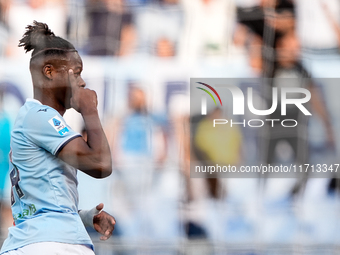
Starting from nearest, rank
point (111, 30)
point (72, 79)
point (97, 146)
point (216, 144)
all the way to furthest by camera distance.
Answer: point (97, 146), point (72, 79), point (216, 144), point (111, 30)

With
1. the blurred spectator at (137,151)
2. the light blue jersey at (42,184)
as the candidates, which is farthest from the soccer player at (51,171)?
the blurred spectator at (137,151)

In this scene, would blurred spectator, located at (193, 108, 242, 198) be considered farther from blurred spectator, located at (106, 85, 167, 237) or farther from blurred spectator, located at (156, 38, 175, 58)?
blurred spectator, located at (156, 38, 175, 58)

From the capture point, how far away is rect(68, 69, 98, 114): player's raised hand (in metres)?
1.07

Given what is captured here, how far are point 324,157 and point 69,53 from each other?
1164mm

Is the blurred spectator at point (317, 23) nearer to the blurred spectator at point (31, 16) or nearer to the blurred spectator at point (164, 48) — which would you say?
the blurred spectator at point (164, 48)

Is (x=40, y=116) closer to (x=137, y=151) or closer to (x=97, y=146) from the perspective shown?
(x=97, y=146)

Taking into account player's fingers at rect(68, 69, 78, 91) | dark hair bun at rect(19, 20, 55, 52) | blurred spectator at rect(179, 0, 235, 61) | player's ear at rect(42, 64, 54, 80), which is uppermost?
blurred spectator at rect(179, 0, 235, 61)

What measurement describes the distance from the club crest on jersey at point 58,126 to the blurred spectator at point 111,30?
0.98 metres

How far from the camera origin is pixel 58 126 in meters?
1.04

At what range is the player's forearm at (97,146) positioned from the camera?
1.01 metres

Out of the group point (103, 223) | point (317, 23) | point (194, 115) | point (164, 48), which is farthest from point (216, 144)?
point (103, 223)

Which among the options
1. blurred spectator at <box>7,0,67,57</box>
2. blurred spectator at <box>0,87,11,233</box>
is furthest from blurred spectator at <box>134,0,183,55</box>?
blurred spectator at <box>0,87,11,233</box>

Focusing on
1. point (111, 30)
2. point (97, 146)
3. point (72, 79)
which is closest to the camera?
point (97, 146)

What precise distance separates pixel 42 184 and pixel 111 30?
110cm
